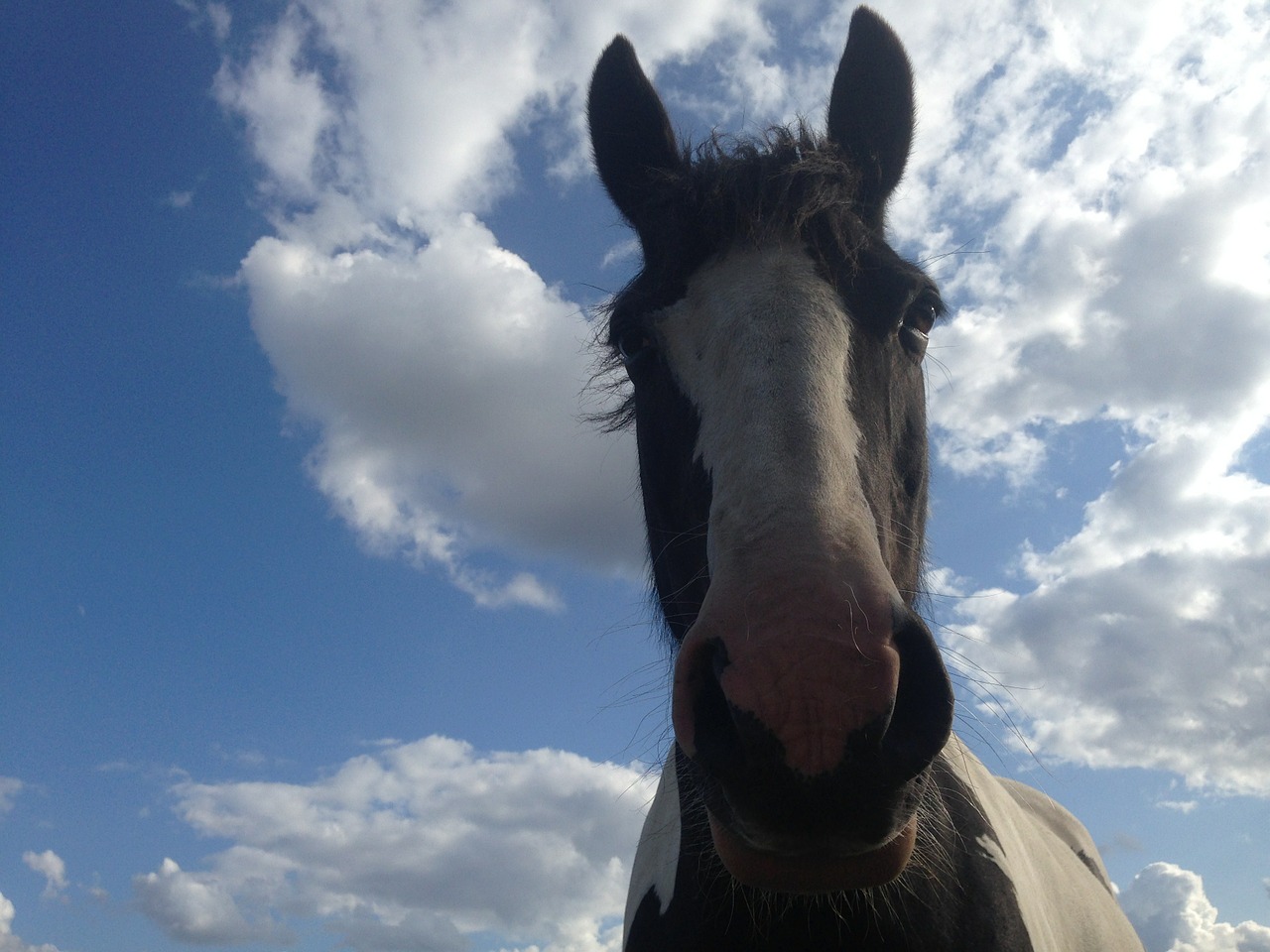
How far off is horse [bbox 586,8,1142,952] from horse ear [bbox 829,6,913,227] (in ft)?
0.04

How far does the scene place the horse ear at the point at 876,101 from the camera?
3887mm

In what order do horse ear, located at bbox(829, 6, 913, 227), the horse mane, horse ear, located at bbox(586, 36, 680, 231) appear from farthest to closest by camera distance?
horse ear, located at bbox(586, 36, 680, 231), horse ear, located at bbox(829, 6, 913, 227), the horse mane

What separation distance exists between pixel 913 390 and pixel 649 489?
111 cm

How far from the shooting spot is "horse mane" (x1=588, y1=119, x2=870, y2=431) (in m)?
2.93

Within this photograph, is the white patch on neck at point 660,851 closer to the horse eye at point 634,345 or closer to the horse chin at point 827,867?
the horse chin at point 827,867

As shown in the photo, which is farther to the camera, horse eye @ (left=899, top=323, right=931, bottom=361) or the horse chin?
horse eye @ (left=899, top=323, right=931, bottom=361)

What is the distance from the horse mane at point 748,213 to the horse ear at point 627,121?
2.83 ft

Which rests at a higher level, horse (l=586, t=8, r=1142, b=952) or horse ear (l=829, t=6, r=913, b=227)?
horse ear (l=829, t=6, r=913, b=227)

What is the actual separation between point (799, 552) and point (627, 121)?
3.23m

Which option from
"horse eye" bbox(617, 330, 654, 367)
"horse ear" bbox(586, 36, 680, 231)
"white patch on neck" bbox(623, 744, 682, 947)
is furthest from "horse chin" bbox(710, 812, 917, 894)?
"horse ear" bbox(586, 36, 680, 231)

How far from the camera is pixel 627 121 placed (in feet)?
13.9

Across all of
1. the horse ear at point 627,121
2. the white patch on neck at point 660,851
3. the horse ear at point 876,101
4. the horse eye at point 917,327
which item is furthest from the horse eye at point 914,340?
the white patch on neck at point 660,851

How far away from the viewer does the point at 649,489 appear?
3221mm

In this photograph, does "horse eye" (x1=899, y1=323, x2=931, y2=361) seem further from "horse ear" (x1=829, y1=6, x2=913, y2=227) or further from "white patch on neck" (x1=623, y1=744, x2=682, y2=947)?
"white patch on neck" (x1=623, y1=744, x2=682, y2=947)
